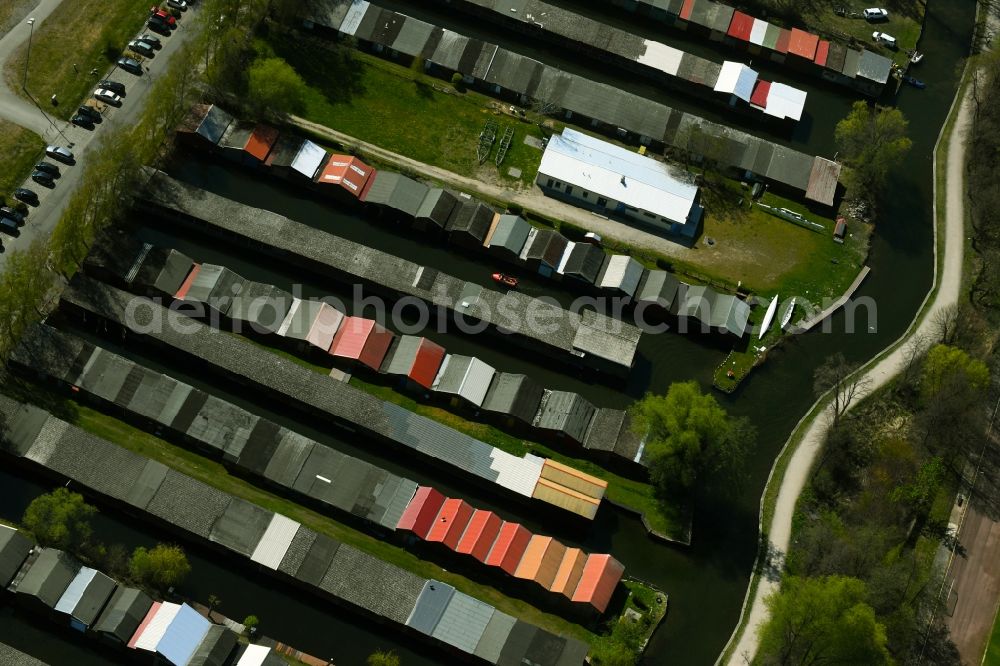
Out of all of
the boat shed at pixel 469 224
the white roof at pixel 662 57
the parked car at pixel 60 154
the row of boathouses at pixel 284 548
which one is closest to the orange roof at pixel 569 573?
the row of boathouses at pixel 284 548

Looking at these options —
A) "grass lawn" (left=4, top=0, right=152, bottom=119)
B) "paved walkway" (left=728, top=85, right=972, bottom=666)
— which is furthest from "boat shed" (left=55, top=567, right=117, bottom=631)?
"paved walkway" (left=728, top=85, right=972, bottom=666)

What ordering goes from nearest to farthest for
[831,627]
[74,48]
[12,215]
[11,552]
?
[831,627], [11,552], [12,215], [74,48]

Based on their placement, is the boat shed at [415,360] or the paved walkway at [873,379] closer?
the paved walkway at [873,379]

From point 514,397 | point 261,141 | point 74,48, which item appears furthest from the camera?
point 74,48

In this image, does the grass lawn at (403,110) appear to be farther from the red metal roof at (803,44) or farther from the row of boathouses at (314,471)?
the row of boathouses at (314,471)

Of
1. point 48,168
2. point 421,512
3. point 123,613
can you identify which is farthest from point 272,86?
point 123,613

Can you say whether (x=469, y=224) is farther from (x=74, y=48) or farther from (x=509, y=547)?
(x=74, y=48)
